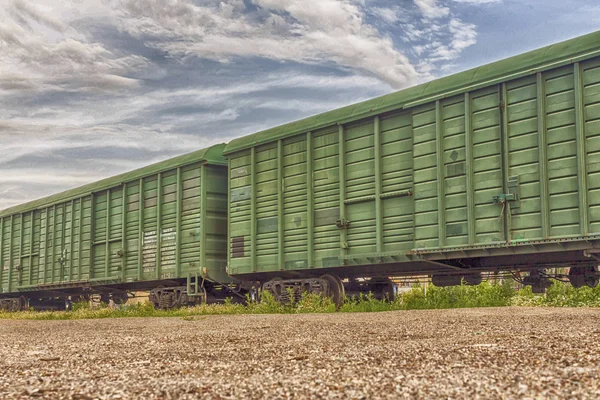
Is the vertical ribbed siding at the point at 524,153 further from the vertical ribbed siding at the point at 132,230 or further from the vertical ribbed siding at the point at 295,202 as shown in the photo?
the vertical ribbed siding at the point at 132,230

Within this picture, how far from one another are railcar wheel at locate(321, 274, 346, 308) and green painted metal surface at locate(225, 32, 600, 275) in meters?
0.51

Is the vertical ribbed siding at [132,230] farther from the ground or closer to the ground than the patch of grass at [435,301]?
farther from the ground

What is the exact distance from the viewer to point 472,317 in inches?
345

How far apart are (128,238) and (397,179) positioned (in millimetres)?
10568

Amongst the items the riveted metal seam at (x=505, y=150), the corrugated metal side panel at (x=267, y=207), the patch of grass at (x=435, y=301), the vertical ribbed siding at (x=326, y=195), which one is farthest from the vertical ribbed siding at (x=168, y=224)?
the riveted metal seam at (x=505, y=150)

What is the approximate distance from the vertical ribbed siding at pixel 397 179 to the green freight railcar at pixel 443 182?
23mm

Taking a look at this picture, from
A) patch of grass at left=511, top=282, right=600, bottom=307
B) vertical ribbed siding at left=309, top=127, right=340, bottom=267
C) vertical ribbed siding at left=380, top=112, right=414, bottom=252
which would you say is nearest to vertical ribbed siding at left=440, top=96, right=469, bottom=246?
vertical ribbed siding at left=380, top=112, right=414, bottom=252

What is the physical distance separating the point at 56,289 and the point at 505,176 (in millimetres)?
18139

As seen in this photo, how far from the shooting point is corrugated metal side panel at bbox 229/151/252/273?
603 inches

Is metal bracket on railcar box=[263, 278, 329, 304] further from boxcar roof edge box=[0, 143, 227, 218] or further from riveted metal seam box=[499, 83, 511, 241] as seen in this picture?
riveted metal seam box=[499, 83, 511, 241]

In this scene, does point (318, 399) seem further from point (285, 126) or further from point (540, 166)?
point (285, 126)

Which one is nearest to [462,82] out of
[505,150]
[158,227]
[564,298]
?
[505,150]

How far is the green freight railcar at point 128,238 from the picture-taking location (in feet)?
55.6

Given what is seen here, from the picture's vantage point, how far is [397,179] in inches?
479
